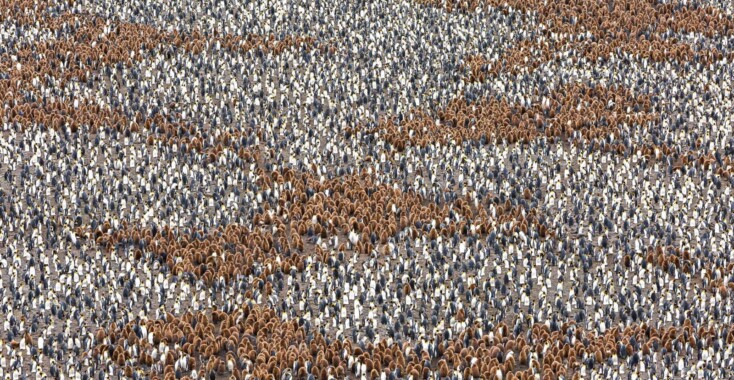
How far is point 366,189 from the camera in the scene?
43688mm

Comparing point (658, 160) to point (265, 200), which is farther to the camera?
point (658, 160)

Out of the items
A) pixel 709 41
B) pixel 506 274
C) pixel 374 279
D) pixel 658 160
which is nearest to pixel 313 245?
pixel 374 279

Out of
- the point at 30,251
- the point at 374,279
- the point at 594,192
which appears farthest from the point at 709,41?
the point at 30,251

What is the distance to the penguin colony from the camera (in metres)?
33.9

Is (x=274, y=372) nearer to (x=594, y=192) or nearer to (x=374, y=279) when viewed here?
(x=374, y=279)

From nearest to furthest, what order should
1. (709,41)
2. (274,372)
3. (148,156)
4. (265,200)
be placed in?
(274,372)
(265,200)
(148,156)
(709,41)

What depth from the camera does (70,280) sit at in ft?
121

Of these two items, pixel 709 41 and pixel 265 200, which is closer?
pixel 265 200

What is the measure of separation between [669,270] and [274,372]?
12604 millimetres

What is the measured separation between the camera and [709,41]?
60688 mm

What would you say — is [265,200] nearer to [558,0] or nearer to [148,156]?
[148,156]

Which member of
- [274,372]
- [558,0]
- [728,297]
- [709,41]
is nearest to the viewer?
[274,372]

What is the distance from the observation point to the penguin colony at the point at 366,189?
3388cm

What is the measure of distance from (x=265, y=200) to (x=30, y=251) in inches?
310
